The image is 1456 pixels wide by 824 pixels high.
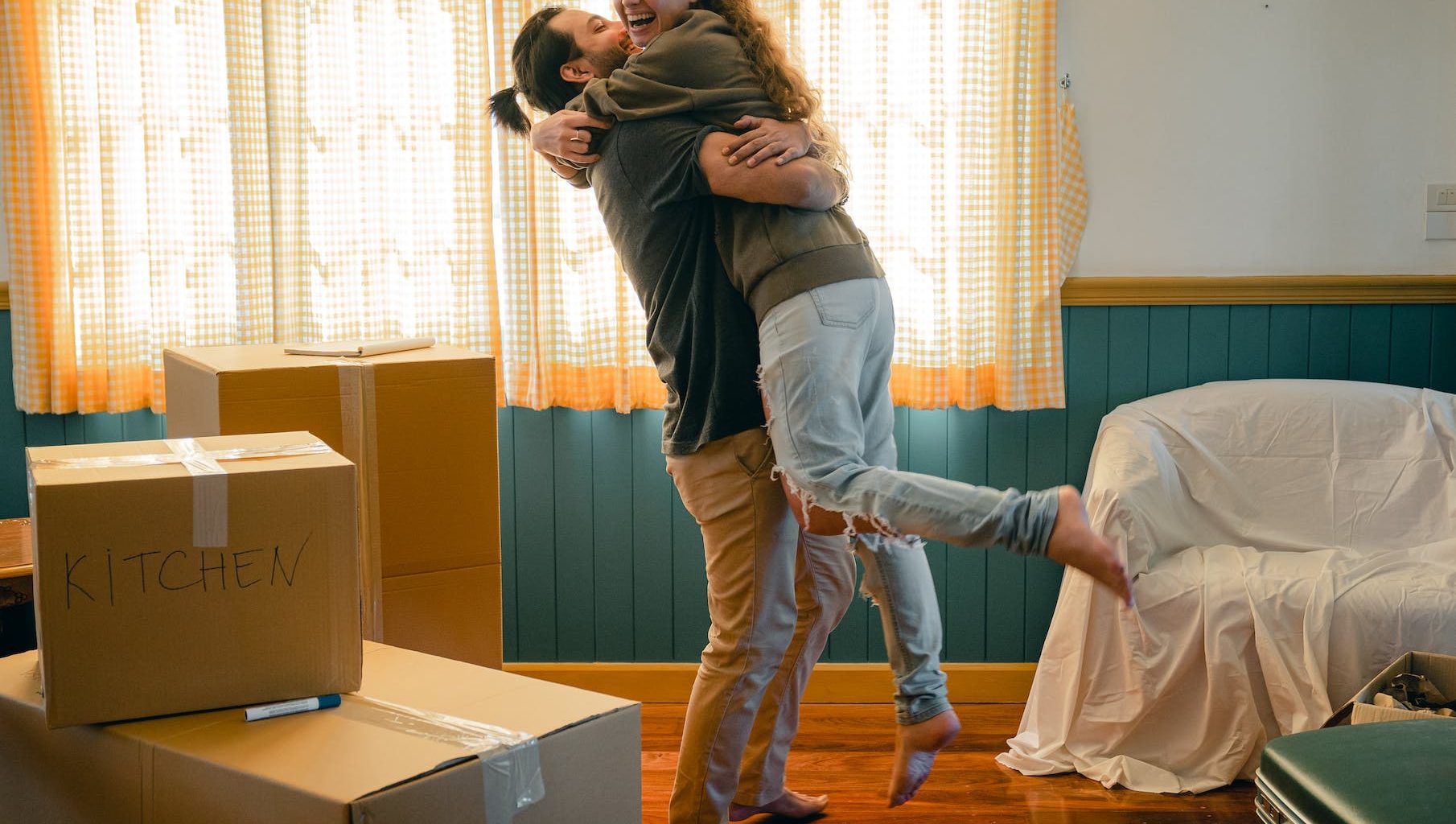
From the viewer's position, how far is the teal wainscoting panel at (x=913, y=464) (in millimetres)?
2875

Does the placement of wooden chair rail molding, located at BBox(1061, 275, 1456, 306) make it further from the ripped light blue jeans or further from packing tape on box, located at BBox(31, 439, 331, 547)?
packing tape on box, located at BBox(31, 439, 331, 547)

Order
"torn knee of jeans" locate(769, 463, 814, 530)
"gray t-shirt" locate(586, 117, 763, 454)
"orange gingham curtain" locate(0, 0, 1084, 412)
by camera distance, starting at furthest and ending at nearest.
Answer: "orange gingham curtain" locate(0, 0, 1084, 412) < "gray t-shirt" locate(586, 117, 763, 454) < "torn knee of jeans" locate(769, 463, 814, 530)

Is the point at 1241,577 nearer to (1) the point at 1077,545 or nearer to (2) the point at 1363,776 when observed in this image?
(2) the point at 1363,776

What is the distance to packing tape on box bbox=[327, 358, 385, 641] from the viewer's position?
5.49ft

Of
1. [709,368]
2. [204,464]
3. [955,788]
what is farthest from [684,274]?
[955,788]

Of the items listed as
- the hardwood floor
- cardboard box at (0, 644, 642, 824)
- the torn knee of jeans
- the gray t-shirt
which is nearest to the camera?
cardboard box at (0, 644, 642, 824)

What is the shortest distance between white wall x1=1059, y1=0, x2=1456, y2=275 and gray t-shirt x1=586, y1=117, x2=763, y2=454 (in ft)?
4.62

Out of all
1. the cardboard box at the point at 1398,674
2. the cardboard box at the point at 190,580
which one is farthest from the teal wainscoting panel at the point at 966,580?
the cardboard box at the point at 190,580

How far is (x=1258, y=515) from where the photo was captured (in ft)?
8.56

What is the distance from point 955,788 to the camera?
7.75 feet

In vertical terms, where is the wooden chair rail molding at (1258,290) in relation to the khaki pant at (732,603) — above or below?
above

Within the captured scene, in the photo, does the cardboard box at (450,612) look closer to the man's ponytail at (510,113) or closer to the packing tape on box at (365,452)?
the packing tape on box at (365,452)

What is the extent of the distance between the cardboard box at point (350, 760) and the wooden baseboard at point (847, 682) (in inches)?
60.9

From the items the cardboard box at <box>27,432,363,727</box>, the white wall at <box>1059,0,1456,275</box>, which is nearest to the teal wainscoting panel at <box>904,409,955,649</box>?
the white wall at <box>1059,0,1456,275</box>
